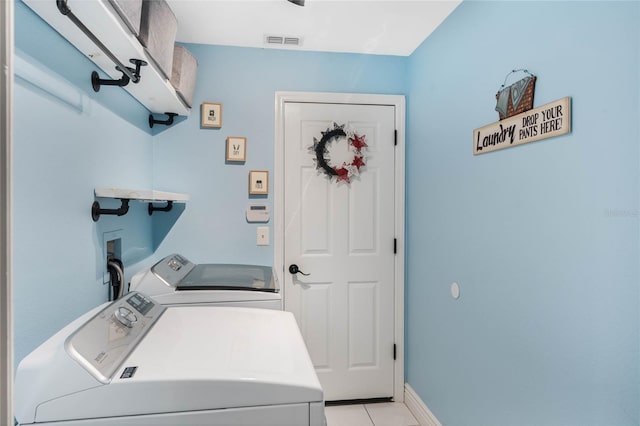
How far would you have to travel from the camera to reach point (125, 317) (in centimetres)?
134

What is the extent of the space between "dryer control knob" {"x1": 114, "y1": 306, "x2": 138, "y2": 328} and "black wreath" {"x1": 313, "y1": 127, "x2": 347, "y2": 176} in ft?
5.22

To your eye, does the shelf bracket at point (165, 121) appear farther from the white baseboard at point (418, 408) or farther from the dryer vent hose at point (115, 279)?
the white baseboard at point (418, 408)

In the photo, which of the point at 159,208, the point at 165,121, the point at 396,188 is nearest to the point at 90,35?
the point at 165,121

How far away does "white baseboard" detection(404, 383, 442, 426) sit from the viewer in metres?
2.37

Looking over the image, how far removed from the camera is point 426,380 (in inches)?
98.0

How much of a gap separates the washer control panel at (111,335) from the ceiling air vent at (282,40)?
67.6 inches

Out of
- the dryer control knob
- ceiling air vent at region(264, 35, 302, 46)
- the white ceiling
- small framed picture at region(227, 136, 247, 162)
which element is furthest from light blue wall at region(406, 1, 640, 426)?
the dryer control knob

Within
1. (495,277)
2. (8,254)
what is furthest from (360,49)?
(8,254)

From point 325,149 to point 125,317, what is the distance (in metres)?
1.71

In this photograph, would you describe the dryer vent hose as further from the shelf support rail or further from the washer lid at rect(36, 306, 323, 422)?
the shelf support rail

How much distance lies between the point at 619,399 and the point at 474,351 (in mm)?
801

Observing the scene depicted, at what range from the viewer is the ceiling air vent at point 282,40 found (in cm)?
247

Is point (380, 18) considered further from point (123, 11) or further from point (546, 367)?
point (546, 367)

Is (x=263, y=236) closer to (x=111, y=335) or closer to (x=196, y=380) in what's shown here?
(x=111, y=335)
